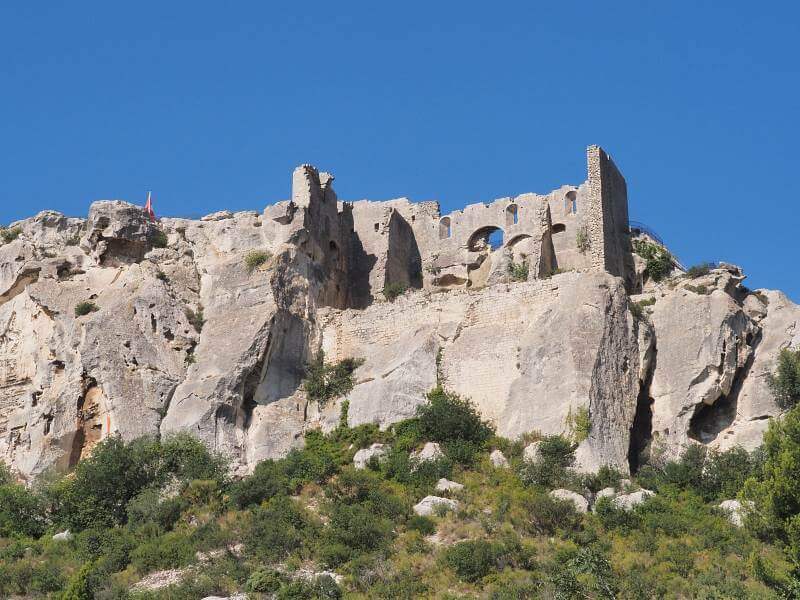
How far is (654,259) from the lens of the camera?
A: 49.2m

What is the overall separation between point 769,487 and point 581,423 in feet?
22.2

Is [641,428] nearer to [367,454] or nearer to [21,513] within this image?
[367,454]

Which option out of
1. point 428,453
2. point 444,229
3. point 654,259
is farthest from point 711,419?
point 444,229

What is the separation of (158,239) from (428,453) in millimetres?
12597

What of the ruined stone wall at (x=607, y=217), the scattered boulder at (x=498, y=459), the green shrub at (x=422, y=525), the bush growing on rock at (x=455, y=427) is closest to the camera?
the green shrub at (x=422, y=525)

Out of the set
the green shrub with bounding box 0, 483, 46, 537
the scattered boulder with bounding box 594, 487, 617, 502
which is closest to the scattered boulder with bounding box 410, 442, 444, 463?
the scattered boulder with bounding box 594, 487, 617, 502

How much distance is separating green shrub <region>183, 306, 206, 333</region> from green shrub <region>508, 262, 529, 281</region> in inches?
392

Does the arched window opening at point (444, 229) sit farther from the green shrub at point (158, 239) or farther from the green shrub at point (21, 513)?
the green shrub at point (21, 513)

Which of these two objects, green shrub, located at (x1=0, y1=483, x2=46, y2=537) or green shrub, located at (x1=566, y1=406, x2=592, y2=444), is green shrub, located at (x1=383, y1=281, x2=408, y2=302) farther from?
green shrub, located at (x1=0, y1=483, x2=46, y2=537)

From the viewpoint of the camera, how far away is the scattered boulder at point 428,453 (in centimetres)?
3997

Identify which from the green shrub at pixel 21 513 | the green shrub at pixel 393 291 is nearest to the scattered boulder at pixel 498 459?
the green shrub at pixel 393 291

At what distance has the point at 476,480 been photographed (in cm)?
3872

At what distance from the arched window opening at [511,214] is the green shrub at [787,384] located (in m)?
13.3

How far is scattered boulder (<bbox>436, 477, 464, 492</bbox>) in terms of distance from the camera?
3841cm
